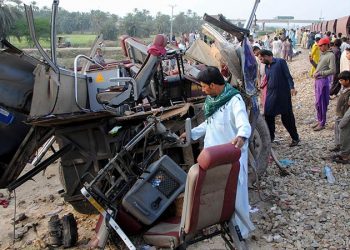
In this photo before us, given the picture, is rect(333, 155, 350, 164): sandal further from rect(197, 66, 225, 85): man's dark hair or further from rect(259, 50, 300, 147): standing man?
rect(197, 66, 225, 85): man's dark hair

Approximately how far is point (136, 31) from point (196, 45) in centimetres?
5026

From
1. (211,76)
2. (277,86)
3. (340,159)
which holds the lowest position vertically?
(340,159)

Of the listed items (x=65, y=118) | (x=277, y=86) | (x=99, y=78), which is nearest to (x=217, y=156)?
(x=65, y=118)

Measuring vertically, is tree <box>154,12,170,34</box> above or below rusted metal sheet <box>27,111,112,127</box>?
above

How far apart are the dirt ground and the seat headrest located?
1.88m

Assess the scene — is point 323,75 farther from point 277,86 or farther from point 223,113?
point 223,113

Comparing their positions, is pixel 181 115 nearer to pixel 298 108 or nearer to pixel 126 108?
pixel 126 108

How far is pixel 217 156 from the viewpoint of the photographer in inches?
102

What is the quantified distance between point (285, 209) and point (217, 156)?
266 cm

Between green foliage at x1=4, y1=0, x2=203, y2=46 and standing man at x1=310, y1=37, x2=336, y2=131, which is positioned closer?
standing man at x1=310, y1=37, x2=336, y2=131

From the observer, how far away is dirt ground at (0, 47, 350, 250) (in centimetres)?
426

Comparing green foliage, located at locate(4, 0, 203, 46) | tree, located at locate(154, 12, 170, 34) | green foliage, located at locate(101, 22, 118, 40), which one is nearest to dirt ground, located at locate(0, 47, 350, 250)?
green foliage, located at locate(4, 0, 203, 46)

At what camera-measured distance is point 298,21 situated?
4134 inches

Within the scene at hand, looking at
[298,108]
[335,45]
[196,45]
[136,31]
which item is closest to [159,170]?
[196,45]
